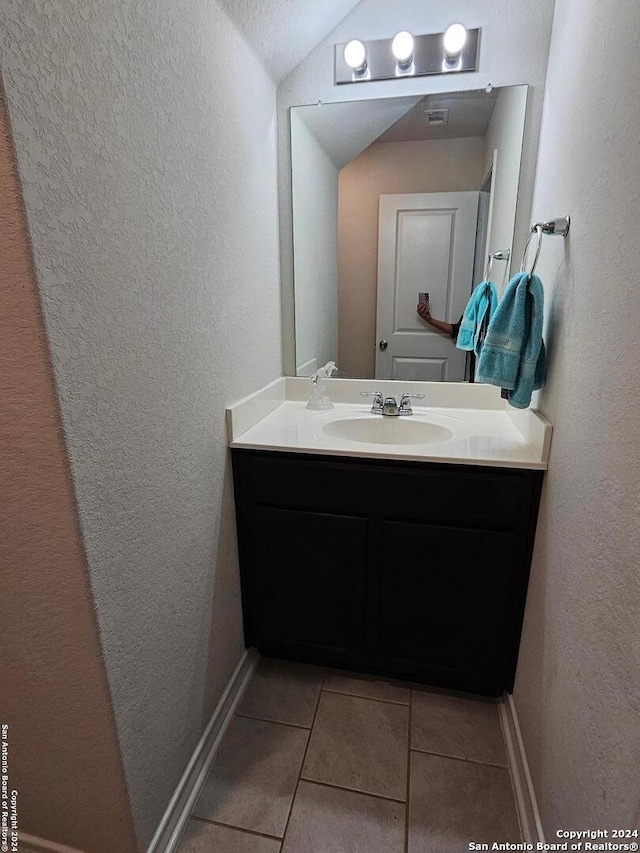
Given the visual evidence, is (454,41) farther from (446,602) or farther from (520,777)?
(520,777)

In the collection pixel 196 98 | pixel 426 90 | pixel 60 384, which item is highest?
pixel 426 90

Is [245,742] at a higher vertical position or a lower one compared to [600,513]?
lower

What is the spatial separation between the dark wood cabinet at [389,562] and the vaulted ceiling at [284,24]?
1.24 metres

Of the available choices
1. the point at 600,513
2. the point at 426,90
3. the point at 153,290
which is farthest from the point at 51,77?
the point at 426,90

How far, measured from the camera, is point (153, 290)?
0.92 meters

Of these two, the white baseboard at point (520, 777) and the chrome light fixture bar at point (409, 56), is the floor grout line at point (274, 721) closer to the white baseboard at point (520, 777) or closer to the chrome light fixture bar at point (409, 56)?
the white baseboard at point (520, 777)

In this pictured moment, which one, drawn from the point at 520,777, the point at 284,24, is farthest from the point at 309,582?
the point at 284,24

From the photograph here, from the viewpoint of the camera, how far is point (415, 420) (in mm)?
1616

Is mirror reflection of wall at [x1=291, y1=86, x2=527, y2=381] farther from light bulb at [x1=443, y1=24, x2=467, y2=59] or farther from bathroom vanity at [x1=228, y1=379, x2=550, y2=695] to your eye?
bathroom vanity at [x1=228, y1=379, x2=550, y2=695]

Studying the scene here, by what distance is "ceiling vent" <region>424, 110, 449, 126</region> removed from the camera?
153cm

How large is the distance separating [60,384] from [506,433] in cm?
128

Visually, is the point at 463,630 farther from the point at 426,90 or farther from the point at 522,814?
the point at 426,90

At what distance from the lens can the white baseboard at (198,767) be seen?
3.49 ft

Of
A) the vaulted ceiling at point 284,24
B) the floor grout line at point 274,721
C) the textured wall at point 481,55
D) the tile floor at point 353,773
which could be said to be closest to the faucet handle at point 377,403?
the textured wall at point 481,55
